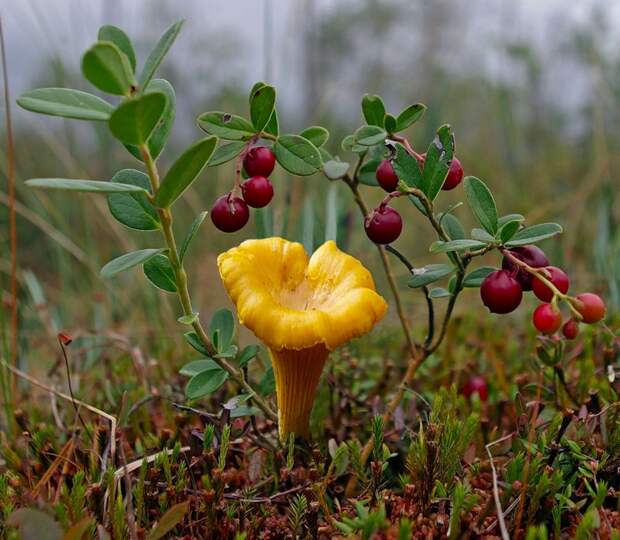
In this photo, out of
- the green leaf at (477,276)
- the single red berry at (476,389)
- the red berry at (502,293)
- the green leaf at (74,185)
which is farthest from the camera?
the single red berry at (476,389)

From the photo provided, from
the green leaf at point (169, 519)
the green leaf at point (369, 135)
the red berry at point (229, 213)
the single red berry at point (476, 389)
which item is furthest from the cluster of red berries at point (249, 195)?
the single red berry at point (476, 389)

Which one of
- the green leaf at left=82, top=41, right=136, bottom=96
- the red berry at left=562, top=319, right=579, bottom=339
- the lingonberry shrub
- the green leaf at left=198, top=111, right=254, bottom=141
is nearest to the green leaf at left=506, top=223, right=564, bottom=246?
the lingonberry shrub

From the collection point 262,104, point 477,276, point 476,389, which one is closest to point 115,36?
point 262,104

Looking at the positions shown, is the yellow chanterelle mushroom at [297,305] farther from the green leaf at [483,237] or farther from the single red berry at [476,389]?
the single red berry at [476,389]

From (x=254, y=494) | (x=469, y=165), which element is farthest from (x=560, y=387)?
(x=469, y=165)

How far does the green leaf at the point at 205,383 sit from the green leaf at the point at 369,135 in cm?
33

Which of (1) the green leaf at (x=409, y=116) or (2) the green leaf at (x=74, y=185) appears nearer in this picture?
(2) the green leaf at (x=74, y=185)

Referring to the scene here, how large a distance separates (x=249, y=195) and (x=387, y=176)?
0.54 ft

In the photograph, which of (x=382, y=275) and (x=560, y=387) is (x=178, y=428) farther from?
(x=382, y=275)

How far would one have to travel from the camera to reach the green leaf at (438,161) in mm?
705

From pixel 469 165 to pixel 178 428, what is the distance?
3.96m

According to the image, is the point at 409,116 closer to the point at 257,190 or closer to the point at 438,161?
the point at 438,161

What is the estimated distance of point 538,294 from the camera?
69cm

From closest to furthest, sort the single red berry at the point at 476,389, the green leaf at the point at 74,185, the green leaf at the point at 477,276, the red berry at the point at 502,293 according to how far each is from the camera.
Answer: the green leaf at the point at 74,185
the red berry at the point at 502,293
the green leaf at the point at 477,276
the single red berry at the point at 476,389
